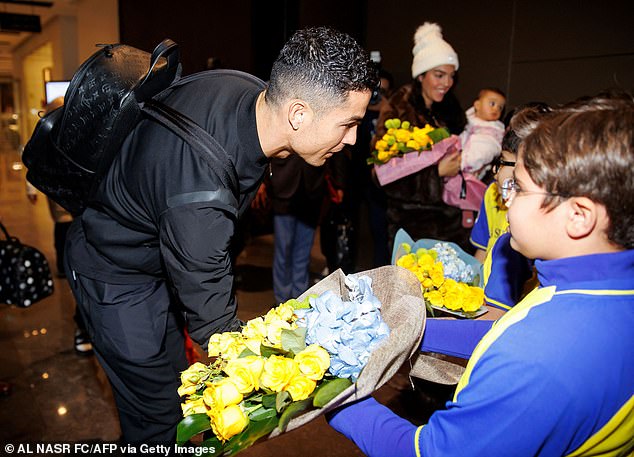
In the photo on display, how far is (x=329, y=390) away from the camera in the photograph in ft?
3.24

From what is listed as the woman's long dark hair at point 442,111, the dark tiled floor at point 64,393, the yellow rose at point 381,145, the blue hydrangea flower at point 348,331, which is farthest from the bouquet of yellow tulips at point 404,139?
the blue hydrangea flower at point 348,331

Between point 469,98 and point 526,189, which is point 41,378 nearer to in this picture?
point 526,189

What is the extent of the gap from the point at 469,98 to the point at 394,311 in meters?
3.43

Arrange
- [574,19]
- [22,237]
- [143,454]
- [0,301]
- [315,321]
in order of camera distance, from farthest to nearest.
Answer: [22,237]
[574,19]
[0,301]
[143,454]
[315,321]

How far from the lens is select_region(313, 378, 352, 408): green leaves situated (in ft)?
3.16

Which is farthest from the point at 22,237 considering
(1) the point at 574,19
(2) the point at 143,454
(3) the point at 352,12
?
(1) the point at 574,19

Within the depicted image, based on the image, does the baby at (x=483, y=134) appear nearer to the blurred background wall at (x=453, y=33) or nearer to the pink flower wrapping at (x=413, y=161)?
the pink flower wrapping at (x=413, y=161)

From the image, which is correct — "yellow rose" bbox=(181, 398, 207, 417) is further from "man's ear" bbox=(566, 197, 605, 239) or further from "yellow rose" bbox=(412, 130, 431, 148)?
"yellow rose" bbox=(412, 130, 431, 148)

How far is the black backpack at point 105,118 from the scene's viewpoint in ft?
4.88

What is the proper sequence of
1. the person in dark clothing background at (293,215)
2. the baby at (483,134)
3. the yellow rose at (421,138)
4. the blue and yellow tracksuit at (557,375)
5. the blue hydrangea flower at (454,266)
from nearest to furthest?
the blue and yellow tracksuit at (557,375) → the blue hydrangea flower at (454,266) → the yellow rose at (421,138) → the baby at (483,134) → the person in dark clothing background at (293,215)

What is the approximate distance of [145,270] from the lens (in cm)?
175

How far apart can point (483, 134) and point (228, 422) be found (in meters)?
2.79

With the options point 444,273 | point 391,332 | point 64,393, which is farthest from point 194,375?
point 64,393

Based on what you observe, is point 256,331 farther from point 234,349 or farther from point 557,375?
point 557,375
